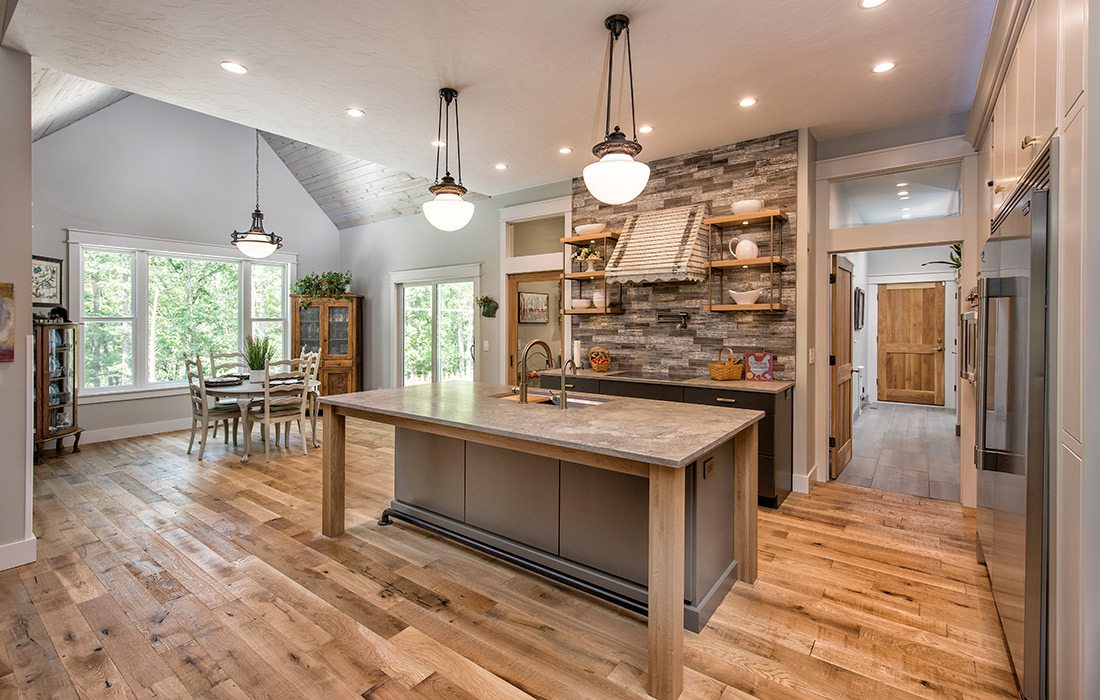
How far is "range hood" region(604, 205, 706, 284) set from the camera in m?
4.23

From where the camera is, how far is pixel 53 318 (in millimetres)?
5094

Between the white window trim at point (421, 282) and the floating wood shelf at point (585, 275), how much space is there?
5.54 feet

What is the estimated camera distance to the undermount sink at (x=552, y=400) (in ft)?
9.66

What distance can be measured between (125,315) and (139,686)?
18.7 ft

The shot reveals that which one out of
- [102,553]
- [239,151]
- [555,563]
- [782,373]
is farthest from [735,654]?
[239,151]

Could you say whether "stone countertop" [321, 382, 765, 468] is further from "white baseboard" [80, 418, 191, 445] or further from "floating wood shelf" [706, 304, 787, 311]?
"white baseboard" [80, 418, 191, 445]

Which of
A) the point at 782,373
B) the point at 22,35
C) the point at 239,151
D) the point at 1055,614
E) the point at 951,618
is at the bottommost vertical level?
the point at 951,618

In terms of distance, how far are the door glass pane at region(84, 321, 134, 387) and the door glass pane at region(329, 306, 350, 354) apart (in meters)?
2.25

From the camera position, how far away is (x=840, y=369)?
470 centimetres

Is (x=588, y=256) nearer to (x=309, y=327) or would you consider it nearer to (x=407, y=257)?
(x=407, y=257)

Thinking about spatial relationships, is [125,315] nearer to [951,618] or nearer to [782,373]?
[782,373]

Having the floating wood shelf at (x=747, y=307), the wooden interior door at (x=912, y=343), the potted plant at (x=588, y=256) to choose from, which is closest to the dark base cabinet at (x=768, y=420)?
the floating wood shelf at (x=747, y=307)

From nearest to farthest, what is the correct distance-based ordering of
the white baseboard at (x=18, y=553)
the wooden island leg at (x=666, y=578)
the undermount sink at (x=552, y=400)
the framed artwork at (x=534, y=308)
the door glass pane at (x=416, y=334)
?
1. the wooden island leg at (x=666, y=578)
2. the white baseboard at (x=18, y=553)
3. the undermount sink at (x=552, y=400)
4. the framed artwork at (x=534, y=308)
5. the door glass pane at (x=416, y=334)

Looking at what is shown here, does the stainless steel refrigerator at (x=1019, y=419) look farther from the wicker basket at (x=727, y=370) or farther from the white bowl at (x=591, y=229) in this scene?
the white bowl at (x=591, y=229)
